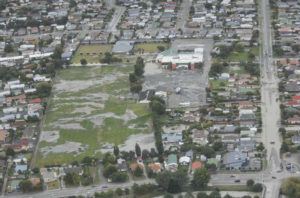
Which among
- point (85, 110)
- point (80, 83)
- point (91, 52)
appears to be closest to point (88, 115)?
point (85, 110)

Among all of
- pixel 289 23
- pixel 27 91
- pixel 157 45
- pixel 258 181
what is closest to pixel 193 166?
pixel 258 181

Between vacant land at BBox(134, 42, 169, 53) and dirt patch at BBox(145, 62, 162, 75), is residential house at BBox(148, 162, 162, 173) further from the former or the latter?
vacant land at BBox(134, 42, 169, 53)

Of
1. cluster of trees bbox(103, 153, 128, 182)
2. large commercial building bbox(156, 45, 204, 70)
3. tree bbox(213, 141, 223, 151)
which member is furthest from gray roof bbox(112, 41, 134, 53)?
cluster of trees bbox(103, 153, 128, 182)

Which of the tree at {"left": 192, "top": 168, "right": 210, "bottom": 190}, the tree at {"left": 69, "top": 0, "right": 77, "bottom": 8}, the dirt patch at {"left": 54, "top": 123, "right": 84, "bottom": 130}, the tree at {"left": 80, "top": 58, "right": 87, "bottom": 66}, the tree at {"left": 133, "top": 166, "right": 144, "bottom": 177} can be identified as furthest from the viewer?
the tree at {"left": 69, "top": 0, "right": 77, "bottom": 8}

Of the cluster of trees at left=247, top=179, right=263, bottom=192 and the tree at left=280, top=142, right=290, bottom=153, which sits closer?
the cluster of trees at left=247, top=179, right=263, bottom=192

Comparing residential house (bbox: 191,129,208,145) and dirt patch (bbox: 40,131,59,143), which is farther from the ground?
residential house (bbox: 191,129,208,145)

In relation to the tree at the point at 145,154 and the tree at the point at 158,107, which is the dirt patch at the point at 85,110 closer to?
the tree at the point at 158,107

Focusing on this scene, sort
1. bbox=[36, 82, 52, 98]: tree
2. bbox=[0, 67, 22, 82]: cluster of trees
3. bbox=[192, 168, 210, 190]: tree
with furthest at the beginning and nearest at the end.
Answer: bbox=[0, 67, 22, 82]: cluster of trees < bbox=[36, 82, 52, 98]: tree < bbox=[192, 168, 210, 190]: tree
